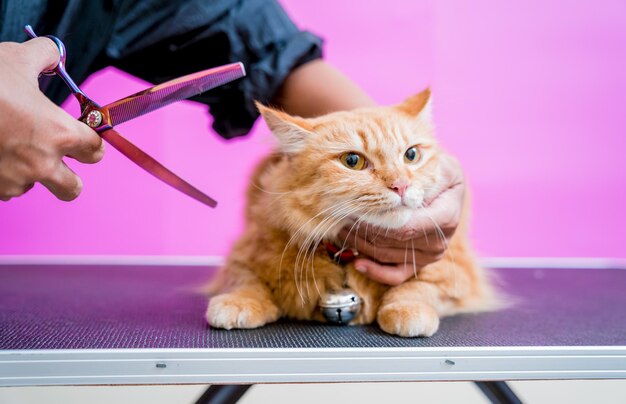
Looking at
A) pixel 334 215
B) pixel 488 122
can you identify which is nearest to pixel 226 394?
pixel 334 215

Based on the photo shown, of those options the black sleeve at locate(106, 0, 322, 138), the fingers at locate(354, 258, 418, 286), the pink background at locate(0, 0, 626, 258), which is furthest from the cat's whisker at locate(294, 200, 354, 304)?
the pink background at locate(0, 0, 626, 258)

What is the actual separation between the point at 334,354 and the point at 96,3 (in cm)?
95

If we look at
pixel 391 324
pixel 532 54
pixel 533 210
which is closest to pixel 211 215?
pixel 533 210

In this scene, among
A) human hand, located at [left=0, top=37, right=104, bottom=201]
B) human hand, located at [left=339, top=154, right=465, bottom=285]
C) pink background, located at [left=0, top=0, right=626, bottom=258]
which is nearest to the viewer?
human hand, located at [left=0, top=37, right=104, bottom=201]

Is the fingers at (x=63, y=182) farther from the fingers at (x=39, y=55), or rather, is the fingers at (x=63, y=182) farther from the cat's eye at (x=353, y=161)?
the cat's eye at (x=353, y=161)

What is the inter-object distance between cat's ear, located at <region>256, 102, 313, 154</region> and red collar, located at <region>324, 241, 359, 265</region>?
0.21 meters

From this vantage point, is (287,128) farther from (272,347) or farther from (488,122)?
(488,122)

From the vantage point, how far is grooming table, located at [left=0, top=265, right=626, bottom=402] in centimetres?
79

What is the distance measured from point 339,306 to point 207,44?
0.76 metres

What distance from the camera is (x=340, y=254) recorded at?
3.82 ft

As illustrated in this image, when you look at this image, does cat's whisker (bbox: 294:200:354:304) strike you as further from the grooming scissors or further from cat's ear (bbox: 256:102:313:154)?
the grooming scissors

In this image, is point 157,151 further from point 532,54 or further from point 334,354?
point 334,354

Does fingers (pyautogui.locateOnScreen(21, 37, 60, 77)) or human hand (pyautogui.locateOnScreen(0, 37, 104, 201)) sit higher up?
fingers (pyautogui.locateOnScreen(21, 37, 60, 77))

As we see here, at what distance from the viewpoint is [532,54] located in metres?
3.01
